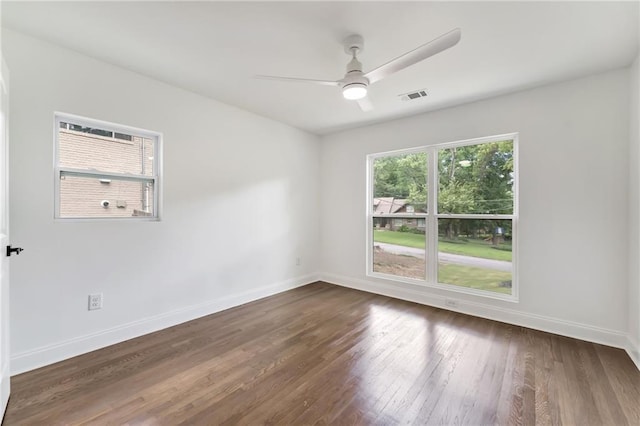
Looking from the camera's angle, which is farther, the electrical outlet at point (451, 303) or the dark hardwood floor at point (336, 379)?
the electrical outlet at point (451, 303)

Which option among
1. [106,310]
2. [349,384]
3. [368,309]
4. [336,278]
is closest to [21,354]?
[106,310]

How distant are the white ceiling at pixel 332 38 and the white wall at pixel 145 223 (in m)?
0.30

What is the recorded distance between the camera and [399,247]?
13.6ft

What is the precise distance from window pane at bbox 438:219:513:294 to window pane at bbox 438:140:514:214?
0.18 metres

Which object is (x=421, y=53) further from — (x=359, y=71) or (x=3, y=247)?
(x=3, y=247)

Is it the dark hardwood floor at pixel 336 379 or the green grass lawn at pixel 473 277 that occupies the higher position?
the green grass lawn at pixel 473 277

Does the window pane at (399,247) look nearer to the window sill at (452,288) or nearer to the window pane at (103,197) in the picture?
the window sill at (452,288)

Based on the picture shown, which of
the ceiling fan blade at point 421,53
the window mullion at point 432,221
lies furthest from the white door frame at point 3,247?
the window mullion at point 432,221

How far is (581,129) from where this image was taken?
275 cm

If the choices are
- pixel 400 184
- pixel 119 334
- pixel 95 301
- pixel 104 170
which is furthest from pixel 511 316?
pixel 104 170

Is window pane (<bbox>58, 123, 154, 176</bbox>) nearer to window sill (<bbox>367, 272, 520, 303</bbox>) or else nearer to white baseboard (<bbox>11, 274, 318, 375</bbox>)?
white baseboard (<bbox>11, 274, 318, 375</bbox>)

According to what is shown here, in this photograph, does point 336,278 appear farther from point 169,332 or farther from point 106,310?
→ point 106,310

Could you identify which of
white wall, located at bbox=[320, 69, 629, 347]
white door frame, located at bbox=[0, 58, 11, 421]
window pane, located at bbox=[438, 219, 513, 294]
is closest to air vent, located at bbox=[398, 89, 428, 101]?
white wall, located at bbox=[320, 69, 629, 347]

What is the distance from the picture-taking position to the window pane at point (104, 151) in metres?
2.44
